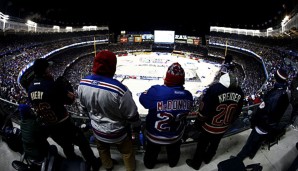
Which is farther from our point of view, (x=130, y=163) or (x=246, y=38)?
(x=246, y=38)

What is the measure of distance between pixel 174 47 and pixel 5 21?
2857cm

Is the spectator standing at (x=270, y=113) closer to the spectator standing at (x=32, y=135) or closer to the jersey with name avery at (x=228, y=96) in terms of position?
the jersey with name avery at (x=228, y=96)

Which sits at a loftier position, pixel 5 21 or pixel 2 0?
pixel 2 0

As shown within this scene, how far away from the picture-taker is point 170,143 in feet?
10.4

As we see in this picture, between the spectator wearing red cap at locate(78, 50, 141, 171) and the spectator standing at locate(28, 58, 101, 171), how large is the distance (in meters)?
0.38

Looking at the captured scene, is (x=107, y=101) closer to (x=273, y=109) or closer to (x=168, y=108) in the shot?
(x=168, y=108)

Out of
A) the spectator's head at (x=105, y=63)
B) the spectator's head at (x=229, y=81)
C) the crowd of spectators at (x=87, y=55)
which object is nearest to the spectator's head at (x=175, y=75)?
the spectator's head at (x=229, y=81)

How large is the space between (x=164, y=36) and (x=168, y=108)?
135 ft

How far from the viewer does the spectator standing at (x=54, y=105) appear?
304 centimetres

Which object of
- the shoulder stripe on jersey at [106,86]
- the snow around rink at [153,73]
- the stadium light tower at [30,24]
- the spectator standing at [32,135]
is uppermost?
the stadium light tower at [30,24]

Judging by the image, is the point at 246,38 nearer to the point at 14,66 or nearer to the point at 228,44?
the point at 228,44

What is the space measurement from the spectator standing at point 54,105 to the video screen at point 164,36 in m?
40.5

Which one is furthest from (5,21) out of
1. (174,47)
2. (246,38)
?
(246,38)

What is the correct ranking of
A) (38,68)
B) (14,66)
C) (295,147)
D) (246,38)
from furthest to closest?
(246,38) → (14,66) → (295,147) → (38,68)
